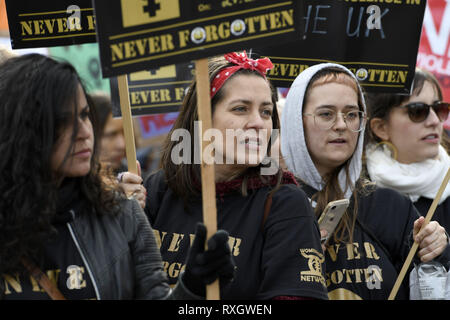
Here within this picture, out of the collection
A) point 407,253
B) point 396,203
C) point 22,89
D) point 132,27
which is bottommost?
point 407,253

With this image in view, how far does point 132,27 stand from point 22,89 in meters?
0.48

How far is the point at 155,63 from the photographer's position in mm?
2586

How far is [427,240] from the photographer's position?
334 centimetres

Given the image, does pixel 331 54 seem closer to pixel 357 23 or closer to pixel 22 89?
pixel 357 23

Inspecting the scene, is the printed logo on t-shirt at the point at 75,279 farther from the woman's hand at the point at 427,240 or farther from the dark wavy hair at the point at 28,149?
the woman's hand at the point at 427,240

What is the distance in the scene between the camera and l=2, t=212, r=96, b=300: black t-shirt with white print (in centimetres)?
238

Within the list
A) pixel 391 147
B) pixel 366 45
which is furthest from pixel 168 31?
pixel 391 147

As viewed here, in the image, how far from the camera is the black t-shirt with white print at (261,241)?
2783 mm

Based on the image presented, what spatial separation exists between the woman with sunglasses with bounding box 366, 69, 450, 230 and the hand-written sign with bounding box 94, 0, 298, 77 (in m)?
2.05

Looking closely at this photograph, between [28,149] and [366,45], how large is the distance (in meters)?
2.53

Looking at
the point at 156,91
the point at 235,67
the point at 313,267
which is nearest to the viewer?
the point at 313,267

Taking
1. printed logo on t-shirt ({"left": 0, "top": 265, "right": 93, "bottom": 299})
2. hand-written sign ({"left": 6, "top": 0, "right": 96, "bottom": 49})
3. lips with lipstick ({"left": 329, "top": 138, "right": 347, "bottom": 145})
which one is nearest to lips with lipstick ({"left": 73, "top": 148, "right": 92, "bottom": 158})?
printed logo on t-shirt ({"left": 0, "top": 265, "right": 93, "bottom": 299})

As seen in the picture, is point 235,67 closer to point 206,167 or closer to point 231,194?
point 231,194

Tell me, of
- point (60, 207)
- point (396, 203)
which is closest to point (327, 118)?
point (396, 203)
